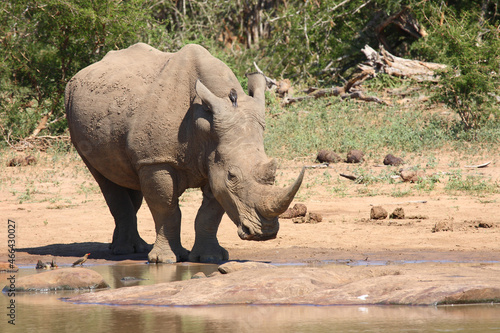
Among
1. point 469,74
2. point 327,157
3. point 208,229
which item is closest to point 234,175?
point 208,229

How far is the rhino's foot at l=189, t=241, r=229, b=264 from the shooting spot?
27.1 ft

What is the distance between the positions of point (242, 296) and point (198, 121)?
264 centimetres

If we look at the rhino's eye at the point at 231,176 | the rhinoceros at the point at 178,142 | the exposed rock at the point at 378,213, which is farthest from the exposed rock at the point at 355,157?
the rhino's eye at the point at 231,176

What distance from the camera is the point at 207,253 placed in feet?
27.1

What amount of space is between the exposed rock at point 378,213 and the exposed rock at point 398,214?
0.10 m

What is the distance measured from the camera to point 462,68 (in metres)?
14.9

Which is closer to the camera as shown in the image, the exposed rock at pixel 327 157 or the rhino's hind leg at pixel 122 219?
the rhino's hind leg at pixel 122 219

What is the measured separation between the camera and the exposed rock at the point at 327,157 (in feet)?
45.0

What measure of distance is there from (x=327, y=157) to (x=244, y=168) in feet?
21.5

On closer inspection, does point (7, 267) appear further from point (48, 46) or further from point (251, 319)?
point (48, 46)

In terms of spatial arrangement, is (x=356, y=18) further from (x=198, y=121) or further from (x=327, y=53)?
(x=198, y=121)

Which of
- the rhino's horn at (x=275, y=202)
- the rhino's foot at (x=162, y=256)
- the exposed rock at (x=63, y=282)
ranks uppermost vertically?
the rhino's horn at (x=275, y=202)

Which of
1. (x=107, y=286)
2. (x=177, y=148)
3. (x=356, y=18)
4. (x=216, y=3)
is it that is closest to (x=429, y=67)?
(x=356, y=18)

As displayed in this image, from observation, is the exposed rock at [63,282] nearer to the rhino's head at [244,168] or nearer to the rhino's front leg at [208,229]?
the rhino's head at [244,168]
